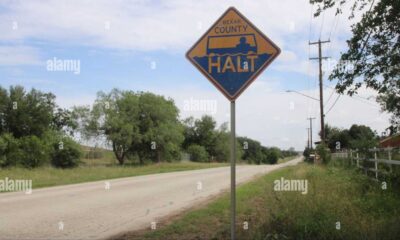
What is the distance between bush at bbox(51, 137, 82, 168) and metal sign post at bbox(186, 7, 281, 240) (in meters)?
51.3

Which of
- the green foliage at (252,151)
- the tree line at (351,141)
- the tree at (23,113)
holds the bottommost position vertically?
the green foliage at (252,151)

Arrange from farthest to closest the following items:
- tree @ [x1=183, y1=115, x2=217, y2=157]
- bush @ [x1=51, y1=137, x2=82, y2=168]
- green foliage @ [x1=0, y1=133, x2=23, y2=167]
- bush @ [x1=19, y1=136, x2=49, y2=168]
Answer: tree @ [x1=183, y1=115, x2=217, y2=157]
bush @ [x1=51, y1=137, x2=82, y2=168]
bush @ [x1=19, y1=136, x2=49, y2=168]
green foliage @ [x1=0, y1=133, x2=23, y2=167]

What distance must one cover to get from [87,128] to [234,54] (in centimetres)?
6532

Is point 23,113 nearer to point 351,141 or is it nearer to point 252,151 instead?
point 351,141

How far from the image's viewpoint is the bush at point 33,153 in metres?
48.6

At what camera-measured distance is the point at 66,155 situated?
56.3 metres

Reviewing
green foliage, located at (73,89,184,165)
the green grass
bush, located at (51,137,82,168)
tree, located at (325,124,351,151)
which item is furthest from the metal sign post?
tree, located at (325,124,351,151)

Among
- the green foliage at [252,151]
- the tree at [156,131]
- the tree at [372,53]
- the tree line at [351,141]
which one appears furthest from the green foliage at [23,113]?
the green foliage at [252,151]

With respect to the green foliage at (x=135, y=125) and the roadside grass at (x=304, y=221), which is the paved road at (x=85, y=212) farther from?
the green foliage at (x=135, y=125)

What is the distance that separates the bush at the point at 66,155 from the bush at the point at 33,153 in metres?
4.52

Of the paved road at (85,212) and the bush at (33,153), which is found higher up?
the bush at (33,153)

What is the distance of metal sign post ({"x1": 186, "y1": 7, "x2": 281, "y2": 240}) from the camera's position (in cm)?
651

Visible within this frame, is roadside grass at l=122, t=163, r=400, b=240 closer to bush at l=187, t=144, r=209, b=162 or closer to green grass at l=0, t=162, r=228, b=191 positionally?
green grass at l=0, t=162, r=228, b=191

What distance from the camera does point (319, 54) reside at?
4403cm
